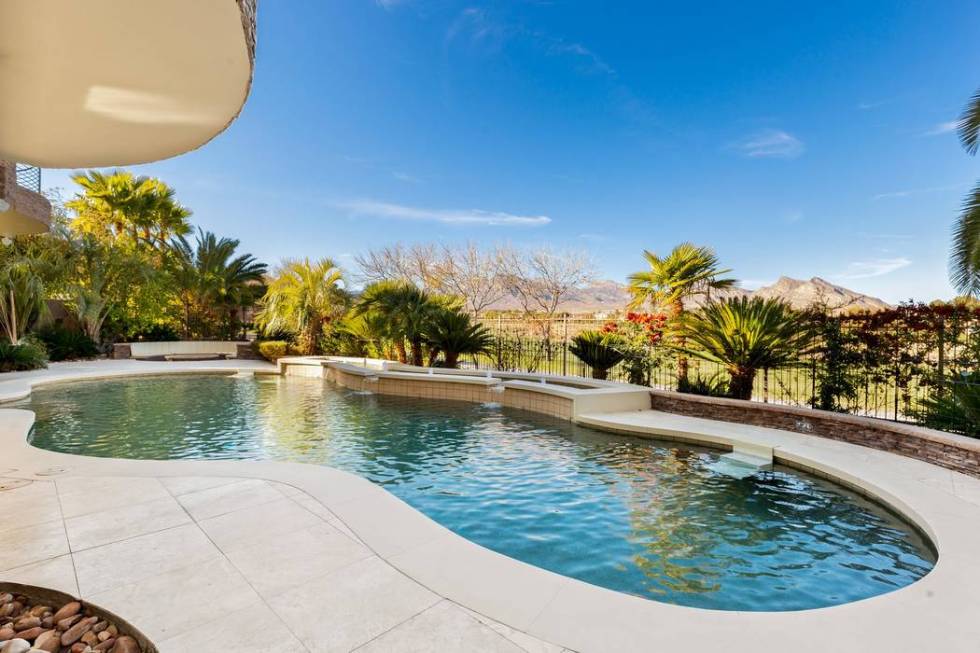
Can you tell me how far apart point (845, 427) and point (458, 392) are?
6.53 metres

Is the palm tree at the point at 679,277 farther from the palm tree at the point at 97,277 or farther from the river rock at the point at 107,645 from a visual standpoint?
the palm tree at the point at 97,277

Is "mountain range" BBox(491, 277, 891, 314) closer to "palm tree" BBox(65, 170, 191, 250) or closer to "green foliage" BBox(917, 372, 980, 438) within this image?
"green foliage" BBox(917, 372, 980, 438)

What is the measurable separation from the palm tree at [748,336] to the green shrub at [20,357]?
17.7 meters

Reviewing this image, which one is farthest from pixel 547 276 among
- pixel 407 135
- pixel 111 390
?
pixel 111 390

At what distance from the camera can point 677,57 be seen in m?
14.5

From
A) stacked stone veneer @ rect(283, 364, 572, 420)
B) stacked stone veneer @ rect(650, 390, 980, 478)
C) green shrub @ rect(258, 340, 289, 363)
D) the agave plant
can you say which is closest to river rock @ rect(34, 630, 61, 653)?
stacked stone veneer @ rect(283, 364, 572, 420)

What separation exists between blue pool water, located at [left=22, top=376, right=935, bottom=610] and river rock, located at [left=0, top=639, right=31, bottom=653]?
2452 mm

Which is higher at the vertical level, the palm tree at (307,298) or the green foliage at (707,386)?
the palm tree at (307,298)

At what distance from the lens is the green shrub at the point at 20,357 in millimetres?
13273

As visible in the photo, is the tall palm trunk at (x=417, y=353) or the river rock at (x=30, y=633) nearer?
the river rock at (x=30, y=633)

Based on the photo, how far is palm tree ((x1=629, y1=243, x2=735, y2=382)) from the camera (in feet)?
31.4

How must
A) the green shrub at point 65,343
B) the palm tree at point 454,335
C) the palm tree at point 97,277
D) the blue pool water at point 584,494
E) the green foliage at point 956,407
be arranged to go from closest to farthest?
the blue pool water at point 584,494
the green foliage at point 956,407
the palm tree at point 454,335
the green shrub at point 65,343
the palm tree at point 97,277

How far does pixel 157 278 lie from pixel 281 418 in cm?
1537

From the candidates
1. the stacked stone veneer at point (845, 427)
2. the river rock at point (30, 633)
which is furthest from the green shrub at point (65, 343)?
the stacked stone veneer at point (845, 427)
